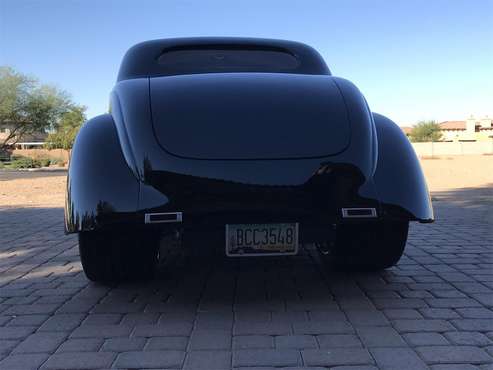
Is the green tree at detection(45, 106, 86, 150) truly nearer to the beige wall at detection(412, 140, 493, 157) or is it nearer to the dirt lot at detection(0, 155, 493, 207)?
the dirt lot at detection(0, 155, 493, 207)

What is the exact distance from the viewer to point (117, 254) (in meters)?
3.21

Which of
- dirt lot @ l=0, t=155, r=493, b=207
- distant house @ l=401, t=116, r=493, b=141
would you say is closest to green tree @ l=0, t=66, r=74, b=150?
dirt lot @ l=0, t=155, r=493, b=207

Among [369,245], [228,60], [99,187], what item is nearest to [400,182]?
[369,245]

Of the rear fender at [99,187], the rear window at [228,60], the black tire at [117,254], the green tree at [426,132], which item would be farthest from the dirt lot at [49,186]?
the green tree at [426,132]

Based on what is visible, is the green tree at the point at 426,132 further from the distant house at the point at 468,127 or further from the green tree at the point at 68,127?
the green tree at the point at 68,127

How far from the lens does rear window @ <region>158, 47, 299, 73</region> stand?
4.06 m

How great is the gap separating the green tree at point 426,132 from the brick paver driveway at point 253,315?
8111 cm

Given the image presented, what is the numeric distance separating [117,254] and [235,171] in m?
1.02

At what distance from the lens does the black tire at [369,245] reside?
3.32 m

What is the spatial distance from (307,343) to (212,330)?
516mm

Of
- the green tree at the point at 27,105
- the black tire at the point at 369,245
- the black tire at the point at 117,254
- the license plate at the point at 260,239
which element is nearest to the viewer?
the license plate at the point at 260,239

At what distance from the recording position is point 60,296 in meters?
3.35

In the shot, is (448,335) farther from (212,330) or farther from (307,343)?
(212,330)

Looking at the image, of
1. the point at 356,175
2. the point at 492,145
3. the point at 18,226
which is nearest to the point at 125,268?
the point at 356,175
